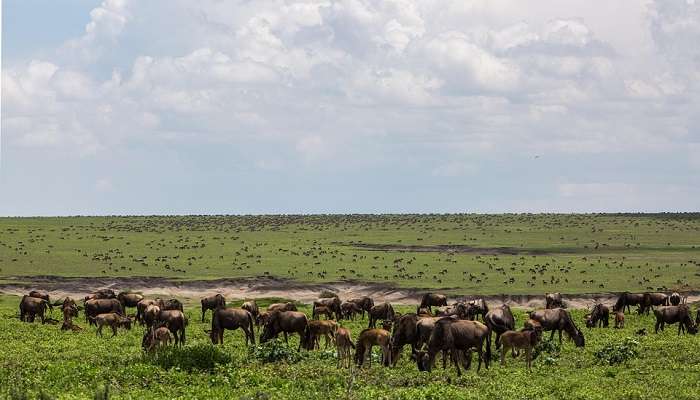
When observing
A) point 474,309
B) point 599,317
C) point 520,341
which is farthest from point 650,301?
point 520,341

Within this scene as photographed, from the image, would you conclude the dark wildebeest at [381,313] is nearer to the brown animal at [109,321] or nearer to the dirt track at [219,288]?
the brown animal at [109,321]

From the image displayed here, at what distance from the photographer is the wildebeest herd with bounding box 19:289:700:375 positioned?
29.0 meters

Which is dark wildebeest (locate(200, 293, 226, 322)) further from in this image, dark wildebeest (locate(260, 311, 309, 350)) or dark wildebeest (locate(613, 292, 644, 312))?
dark wildebeest (locate(613, 292, 644, 312))

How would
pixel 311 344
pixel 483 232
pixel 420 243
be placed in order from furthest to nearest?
pixel 483 232
pixel 420 243
pixel 311 344

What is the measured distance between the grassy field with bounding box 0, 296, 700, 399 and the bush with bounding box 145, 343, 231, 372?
1.1 inches

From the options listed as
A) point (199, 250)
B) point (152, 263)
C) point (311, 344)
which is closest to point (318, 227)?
point (199, 250)

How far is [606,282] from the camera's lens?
6719 centimetres

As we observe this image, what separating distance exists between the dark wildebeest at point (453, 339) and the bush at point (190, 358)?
5.55m

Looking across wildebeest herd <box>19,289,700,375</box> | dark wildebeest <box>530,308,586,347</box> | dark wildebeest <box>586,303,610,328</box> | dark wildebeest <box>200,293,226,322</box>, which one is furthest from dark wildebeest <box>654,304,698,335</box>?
dark wildebeest <box>200,293,226,322</box>

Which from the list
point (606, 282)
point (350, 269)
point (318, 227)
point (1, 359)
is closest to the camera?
point (1, 359)

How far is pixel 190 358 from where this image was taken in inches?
1072

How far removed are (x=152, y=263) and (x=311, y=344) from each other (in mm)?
48015

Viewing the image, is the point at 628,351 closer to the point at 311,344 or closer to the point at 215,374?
the point at 311,344

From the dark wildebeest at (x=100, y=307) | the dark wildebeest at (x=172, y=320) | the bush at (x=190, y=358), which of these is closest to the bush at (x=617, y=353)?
the bush at (x=190, y=358)
